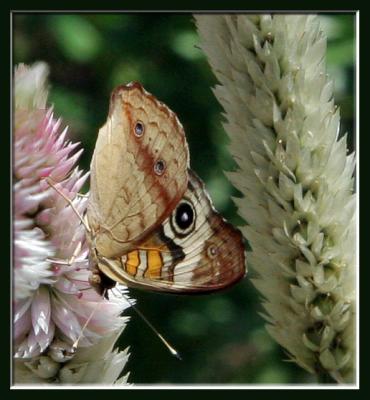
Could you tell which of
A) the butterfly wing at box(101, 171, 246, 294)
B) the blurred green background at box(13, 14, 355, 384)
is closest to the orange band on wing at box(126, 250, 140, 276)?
the butterfly wing at box(101, 171, 246, 294)

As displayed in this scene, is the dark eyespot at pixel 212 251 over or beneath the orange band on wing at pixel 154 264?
over

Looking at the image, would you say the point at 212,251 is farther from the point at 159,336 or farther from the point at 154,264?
the point at 159,336

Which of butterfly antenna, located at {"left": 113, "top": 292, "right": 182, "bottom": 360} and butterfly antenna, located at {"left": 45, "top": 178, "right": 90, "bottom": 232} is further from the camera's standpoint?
butterfly antenna, located at {"left": 113, "top": 292, "right": 182, "bottom": 360}

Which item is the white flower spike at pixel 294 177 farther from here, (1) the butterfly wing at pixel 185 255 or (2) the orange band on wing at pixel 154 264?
(2) the orange band on wing at pixel 154 264

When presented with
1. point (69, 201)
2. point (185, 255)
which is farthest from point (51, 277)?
point (185, 255)

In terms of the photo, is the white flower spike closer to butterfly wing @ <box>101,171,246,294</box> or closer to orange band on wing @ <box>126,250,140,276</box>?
butterfly wing @ <box>101,171,246,294</box>

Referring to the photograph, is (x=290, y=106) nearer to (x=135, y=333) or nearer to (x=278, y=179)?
(x=278, y=179)

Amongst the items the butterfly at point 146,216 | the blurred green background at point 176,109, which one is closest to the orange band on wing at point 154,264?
the butterfly at point 146,216
